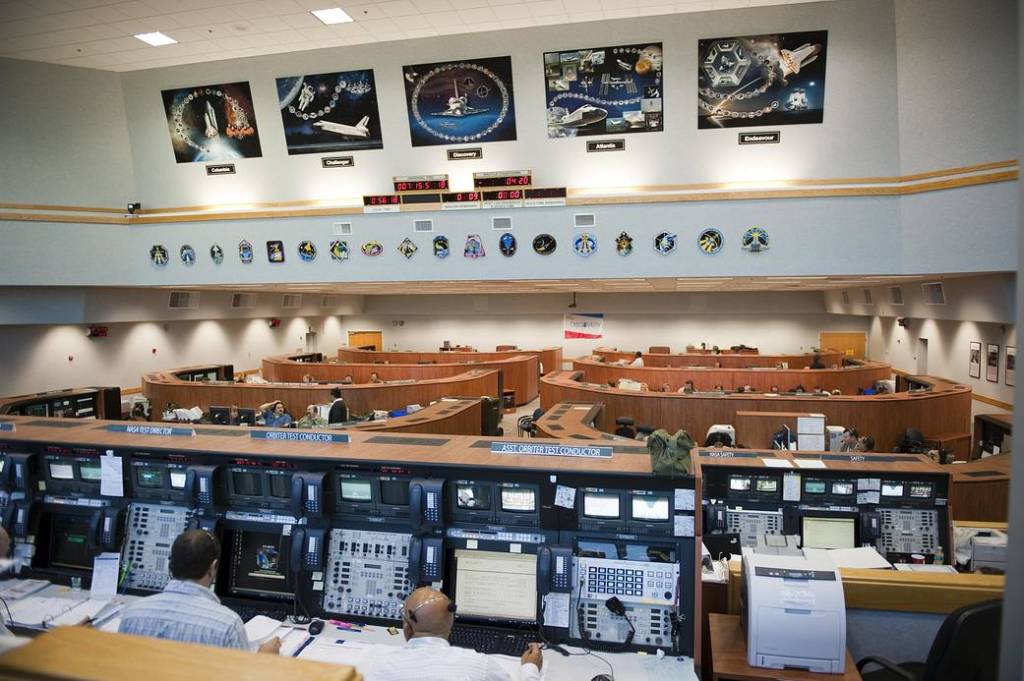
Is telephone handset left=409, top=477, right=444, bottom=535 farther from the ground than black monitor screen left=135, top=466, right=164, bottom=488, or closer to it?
closer to it

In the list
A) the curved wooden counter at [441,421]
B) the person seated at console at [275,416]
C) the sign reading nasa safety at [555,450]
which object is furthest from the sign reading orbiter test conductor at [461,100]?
the sign reading nasa safety at [555,450]

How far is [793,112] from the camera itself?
796cm

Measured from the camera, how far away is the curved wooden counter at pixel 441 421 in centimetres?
679

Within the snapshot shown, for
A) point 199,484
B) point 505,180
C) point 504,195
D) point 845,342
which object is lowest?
point 845,342

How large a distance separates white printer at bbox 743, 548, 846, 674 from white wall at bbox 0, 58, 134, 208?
37.6 feet

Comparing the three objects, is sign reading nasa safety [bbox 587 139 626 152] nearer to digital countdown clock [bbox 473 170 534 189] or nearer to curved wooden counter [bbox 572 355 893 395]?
digital countdown clock [bbox 473 170 534 189]

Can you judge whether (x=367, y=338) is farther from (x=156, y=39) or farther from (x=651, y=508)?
(x=651, y=508)

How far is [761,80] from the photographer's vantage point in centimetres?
793

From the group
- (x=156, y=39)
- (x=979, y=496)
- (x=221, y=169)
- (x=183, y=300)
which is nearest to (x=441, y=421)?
(x=979, y=496)

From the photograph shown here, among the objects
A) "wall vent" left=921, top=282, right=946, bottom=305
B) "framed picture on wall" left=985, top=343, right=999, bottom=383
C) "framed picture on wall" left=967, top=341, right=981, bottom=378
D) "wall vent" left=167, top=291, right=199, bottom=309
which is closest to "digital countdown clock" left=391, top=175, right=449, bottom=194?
"wall vent" left=167, top=291, right=199, bottom=309

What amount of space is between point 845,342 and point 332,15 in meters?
15.0

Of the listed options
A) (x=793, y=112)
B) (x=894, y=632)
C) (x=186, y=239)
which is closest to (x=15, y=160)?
(x=186, y=239)

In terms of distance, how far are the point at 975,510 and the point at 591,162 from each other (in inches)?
244

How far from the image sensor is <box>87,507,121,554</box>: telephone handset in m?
3.33
